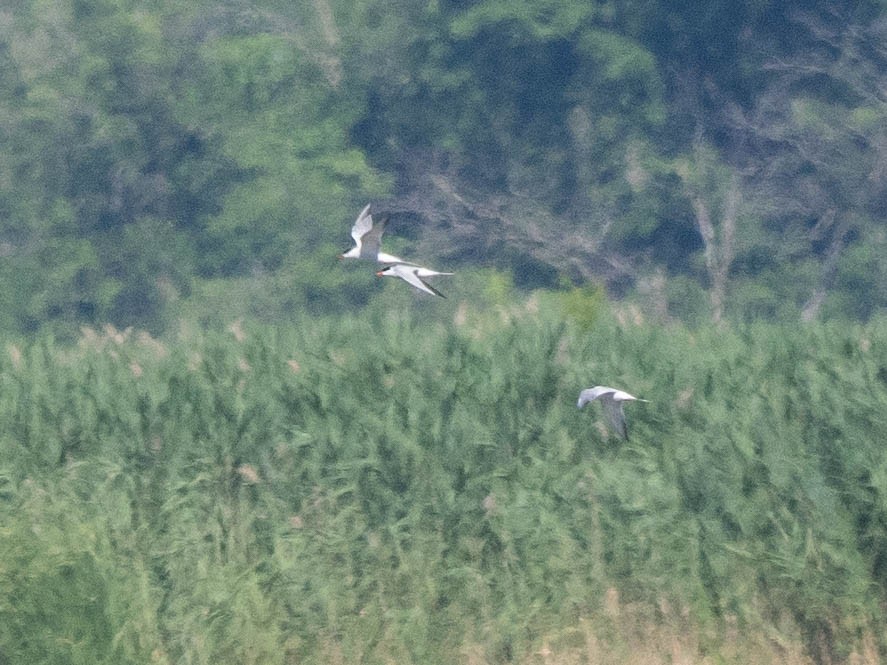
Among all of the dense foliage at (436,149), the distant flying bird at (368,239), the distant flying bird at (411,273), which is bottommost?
the dense foliage at (436,149)

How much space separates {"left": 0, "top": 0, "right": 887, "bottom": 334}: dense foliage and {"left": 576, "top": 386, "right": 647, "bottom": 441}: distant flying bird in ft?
53.8

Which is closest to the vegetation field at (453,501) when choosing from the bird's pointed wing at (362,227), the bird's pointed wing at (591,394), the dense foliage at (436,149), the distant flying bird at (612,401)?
the distant flying bird at (612,401)

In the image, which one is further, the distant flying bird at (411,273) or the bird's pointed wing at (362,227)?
the bird's pointed wing at (362,227)

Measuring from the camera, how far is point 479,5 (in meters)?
27.2

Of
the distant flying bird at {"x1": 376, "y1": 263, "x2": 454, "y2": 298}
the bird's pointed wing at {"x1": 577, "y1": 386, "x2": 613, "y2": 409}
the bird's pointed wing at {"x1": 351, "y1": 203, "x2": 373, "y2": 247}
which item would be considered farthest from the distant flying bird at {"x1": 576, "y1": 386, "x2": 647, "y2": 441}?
the bird's pointed wing at {"x1": 351, "y1": 203, "x2": 373, "y2": 247}

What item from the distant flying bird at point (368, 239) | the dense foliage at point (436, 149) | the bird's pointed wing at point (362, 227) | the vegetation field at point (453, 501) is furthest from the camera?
the dense foliage at point (436, 149)

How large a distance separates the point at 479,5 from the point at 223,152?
5.04 m

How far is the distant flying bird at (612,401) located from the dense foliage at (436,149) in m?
16.4

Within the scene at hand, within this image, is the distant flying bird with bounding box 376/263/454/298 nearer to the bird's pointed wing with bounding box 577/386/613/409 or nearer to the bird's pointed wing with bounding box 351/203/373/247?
the bird's pointed wing with bounding box 351/203/373/247

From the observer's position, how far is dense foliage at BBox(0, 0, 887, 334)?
986 inches

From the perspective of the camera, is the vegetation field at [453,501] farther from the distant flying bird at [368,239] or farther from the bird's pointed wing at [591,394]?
the distant flying bird at [368,239]

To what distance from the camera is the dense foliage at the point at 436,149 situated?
25047 millimetres

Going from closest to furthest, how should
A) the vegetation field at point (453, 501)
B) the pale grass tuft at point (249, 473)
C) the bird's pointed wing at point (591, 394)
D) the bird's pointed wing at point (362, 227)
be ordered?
the vegetation field at point (453, 501)
the bird's pointed wing at point (591, 394)
the pale grass tuft at point (249, 473)
the bird's pointed wing at point (362, 227)

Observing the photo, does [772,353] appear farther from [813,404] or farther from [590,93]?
[590,93]
